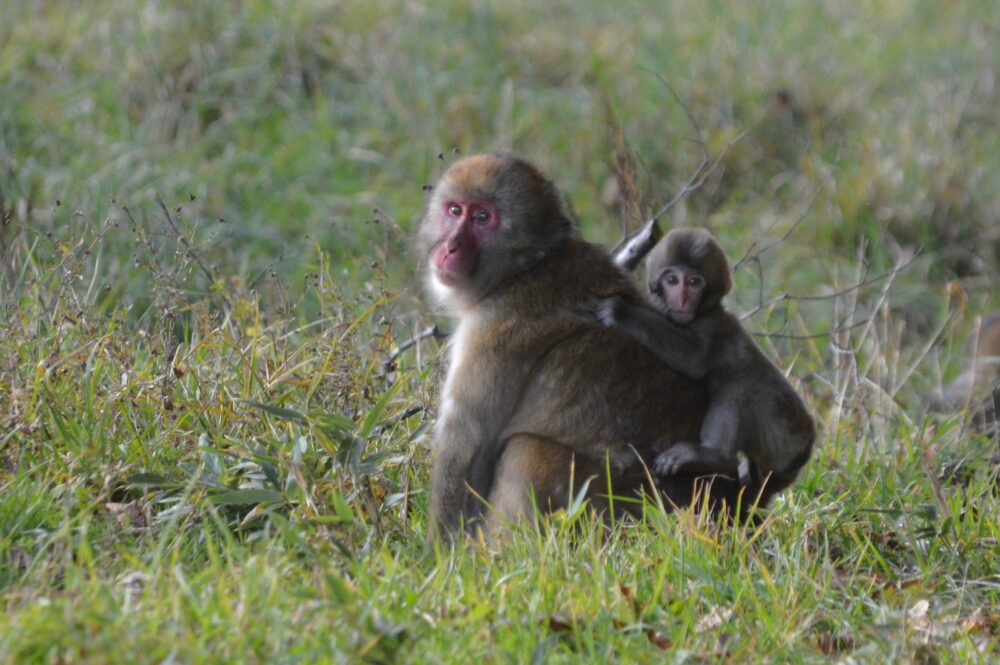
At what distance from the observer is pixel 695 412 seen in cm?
459

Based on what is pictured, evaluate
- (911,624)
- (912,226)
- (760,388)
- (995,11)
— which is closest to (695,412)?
(760,388)

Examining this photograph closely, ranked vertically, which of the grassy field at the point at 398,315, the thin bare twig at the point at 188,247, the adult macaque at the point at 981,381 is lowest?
the adult macaque at the point at 981,381

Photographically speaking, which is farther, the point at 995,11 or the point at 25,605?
the point at 995,11

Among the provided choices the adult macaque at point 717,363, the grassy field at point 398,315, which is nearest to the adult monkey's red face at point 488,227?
the adult macaque at point 717,363

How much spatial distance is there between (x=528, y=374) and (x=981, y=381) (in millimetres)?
3801

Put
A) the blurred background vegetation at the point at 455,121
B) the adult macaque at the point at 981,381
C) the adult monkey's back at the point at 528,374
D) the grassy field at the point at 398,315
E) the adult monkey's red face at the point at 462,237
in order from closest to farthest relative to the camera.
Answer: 1. the grassy field at the point at 398,315
2. the adult monkey's back at the point at 528,374
3. the adult monkey's red face at the point at 462,237
4. the adult macaque at the point at 981,381
5. the blurred background vegetation at the point at 455,121

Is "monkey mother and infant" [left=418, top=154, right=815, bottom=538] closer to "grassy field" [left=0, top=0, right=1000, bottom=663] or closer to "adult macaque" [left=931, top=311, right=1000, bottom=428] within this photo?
"grassy field" [left=0, top=0, right=1000, bottom=663]

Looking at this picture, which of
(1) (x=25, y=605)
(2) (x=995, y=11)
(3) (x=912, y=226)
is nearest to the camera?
(1) (x=25, y=605)

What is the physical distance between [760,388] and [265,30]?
22.6 feet

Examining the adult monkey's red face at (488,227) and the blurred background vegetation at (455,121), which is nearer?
the adult monkey's red face at (488,227)

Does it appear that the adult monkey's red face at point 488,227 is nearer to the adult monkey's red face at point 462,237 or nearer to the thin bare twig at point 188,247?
the adult monkey's red face at point 462,237

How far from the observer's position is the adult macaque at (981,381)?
7.03 m

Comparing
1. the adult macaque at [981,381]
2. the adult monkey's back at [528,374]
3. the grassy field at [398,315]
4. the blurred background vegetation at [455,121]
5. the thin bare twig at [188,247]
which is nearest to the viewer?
the grassy field at [398,315]

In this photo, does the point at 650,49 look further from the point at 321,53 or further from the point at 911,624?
the point at 911,624
